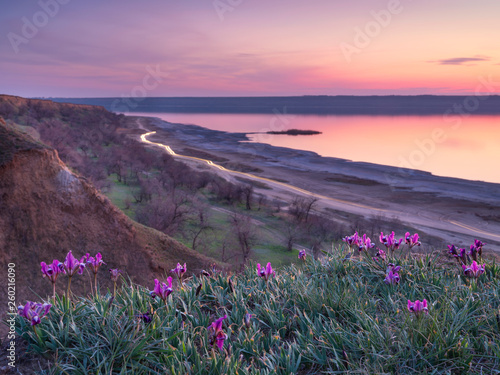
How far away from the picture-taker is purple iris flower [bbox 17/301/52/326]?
3.77 m

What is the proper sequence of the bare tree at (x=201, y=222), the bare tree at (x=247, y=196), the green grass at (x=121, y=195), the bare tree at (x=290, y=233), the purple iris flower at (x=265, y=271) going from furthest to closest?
Answer: 1. the bare tree at (x=247, y=196)
2. the green grass at (x=121, y=195)
3. the bare tree at (x=290, y=233)
4. the bare tree at (x=201, y=222)
5. the purple iris flower at (x=265, y=271)

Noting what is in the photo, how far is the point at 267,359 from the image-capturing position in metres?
3.73

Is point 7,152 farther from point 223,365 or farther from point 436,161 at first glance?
point 436,161

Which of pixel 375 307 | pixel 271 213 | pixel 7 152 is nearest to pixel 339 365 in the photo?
pixel 375 307

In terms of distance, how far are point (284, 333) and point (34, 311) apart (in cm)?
275

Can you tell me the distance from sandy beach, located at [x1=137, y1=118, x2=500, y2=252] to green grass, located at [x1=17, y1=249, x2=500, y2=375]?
905 inches

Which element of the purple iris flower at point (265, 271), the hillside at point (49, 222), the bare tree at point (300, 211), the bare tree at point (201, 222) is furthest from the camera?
the bare tree at point (300, 211)

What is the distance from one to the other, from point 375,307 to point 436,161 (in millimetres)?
59504

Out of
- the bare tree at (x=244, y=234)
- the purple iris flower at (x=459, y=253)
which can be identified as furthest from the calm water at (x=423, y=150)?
the purple iris flower at (x=459, y=253)

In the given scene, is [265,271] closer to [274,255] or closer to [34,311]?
[34,311]

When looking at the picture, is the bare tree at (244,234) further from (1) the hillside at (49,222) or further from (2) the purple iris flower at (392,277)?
(2) the purple iris flower at (392,277)

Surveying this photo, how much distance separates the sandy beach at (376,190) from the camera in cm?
3000

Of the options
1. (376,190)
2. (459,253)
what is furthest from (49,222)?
(376,190)

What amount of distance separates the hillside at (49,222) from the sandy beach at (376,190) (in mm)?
20250
